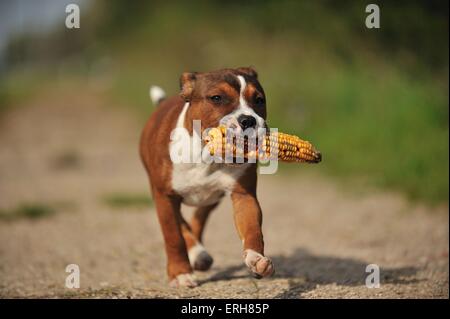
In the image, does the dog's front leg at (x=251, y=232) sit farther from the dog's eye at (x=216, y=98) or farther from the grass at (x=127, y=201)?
the grass at (x=127, y=201)

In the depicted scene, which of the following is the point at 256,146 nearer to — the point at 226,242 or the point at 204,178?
the point at 204,178

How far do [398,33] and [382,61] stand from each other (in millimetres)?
1212

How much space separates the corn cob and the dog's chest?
28 cm

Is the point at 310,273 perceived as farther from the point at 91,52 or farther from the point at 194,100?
the point at 91,52

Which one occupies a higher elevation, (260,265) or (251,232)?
(251,232)

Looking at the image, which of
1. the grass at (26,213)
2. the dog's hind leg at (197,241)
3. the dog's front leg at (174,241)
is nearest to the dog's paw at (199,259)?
the dog's hind leg at (197,241)

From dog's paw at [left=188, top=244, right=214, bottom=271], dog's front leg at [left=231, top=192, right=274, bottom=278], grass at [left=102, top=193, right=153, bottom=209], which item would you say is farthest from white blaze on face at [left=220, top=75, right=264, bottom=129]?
grass at [left=102, top=193, right=153, bottom=209]

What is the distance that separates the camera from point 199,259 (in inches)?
211

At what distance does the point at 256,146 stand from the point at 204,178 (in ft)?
1.77

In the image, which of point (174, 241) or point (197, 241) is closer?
point (174, 241)

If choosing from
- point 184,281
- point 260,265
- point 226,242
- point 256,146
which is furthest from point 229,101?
point 226,242

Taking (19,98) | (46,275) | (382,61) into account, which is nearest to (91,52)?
(19,98)

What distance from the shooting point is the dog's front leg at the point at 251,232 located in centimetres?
413

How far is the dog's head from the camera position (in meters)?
4.27
